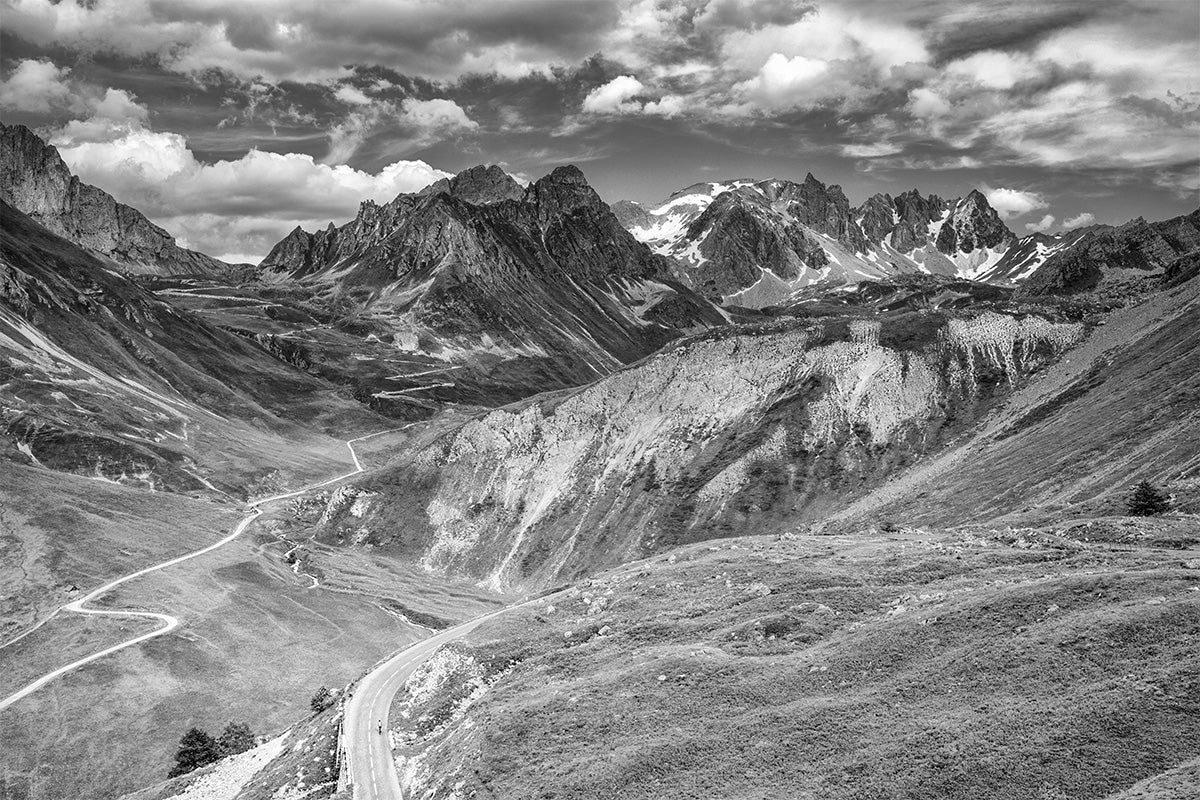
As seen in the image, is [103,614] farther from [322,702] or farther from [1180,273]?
[1180,273]

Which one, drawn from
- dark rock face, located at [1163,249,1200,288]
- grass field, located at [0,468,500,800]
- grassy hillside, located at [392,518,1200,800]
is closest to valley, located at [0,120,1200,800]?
grassy hillside, located at [392,518,1200,800]

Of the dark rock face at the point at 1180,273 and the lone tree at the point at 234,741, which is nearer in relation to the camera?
the lone tree at the point at 234,741

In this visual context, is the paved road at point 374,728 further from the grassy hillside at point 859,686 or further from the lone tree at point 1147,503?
the lone tree at point 1147,503

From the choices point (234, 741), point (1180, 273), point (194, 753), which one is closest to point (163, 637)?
point (234, 741)

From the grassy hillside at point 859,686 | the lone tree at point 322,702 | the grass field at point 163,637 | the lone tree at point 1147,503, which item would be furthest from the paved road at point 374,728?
the lone tree at point 1147,503

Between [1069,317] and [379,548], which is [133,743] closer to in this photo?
[379,548]

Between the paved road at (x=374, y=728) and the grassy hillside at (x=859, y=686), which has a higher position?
the grassy hillside at (x=859, y=686)
